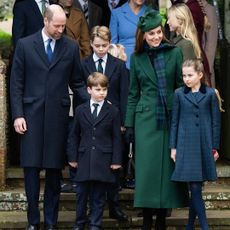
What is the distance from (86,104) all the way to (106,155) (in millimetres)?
508

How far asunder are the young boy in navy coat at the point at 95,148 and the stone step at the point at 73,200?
3.40 ft

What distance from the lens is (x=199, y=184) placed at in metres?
9.07

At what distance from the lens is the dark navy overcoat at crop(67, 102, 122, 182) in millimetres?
9180

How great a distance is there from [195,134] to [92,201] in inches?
45.6

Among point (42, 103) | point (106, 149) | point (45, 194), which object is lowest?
point (45, 194)

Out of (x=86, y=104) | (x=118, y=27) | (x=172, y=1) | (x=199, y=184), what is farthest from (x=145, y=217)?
(x=172, y=1)

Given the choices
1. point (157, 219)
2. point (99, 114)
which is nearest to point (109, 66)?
point (99, 114)

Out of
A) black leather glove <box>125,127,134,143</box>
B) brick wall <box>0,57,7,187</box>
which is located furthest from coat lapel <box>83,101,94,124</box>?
brick wall <box>0,57,7,187</box>

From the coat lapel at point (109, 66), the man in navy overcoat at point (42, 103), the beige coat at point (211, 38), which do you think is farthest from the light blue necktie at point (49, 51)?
the beige coat at point (211, 38)

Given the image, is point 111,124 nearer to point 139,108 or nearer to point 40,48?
point 139,108

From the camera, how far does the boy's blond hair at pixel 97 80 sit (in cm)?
915

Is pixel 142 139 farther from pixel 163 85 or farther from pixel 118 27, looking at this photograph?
pixel 118 27

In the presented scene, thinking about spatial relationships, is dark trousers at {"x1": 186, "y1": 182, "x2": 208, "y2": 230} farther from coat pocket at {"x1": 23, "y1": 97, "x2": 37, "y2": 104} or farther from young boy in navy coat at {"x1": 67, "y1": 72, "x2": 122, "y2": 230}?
coat pocket at {"x1": 23, "y1": 97, "x2": 37, "y2": 104}

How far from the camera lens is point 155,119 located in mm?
9141
